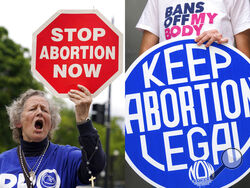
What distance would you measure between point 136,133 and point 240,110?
50 cm

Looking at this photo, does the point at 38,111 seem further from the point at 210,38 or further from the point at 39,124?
the point at 210,38

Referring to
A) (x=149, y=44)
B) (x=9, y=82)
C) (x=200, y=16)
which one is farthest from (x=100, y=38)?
(x=9, y=82)

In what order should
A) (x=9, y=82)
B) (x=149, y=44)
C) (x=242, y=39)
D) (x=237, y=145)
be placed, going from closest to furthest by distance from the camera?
1. (x=237, y=145)
2. (x=242, y=39)
3. (x=149, y=44)
4. (x=9, y=82)

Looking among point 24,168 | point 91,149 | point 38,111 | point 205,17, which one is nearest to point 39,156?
point 24,168

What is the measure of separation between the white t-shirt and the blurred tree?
1230cm

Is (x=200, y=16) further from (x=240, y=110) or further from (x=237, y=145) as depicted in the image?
(x=237, y=145)

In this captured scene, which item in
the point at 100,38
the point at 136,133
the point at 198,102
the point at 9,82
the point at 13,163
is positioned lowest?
the point at 13,163

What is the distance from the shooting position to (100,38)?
6.51 feet

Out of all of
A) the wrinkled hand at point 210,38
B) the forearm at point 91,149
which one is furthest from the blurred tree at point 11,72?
the wrinkled hand at point 210,38

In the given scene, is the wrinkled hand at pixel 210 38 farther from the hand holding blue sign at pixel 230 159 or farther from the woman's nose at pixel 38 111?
the woman's nose at pixel 38 111

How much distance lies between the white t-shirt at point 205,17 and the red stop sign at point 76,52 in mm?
352

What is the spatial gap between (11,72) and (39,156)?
1368 cm

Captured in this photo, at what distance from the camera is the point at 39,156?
96.0 inches

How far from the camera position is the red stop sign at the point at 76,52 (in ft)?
6.37
